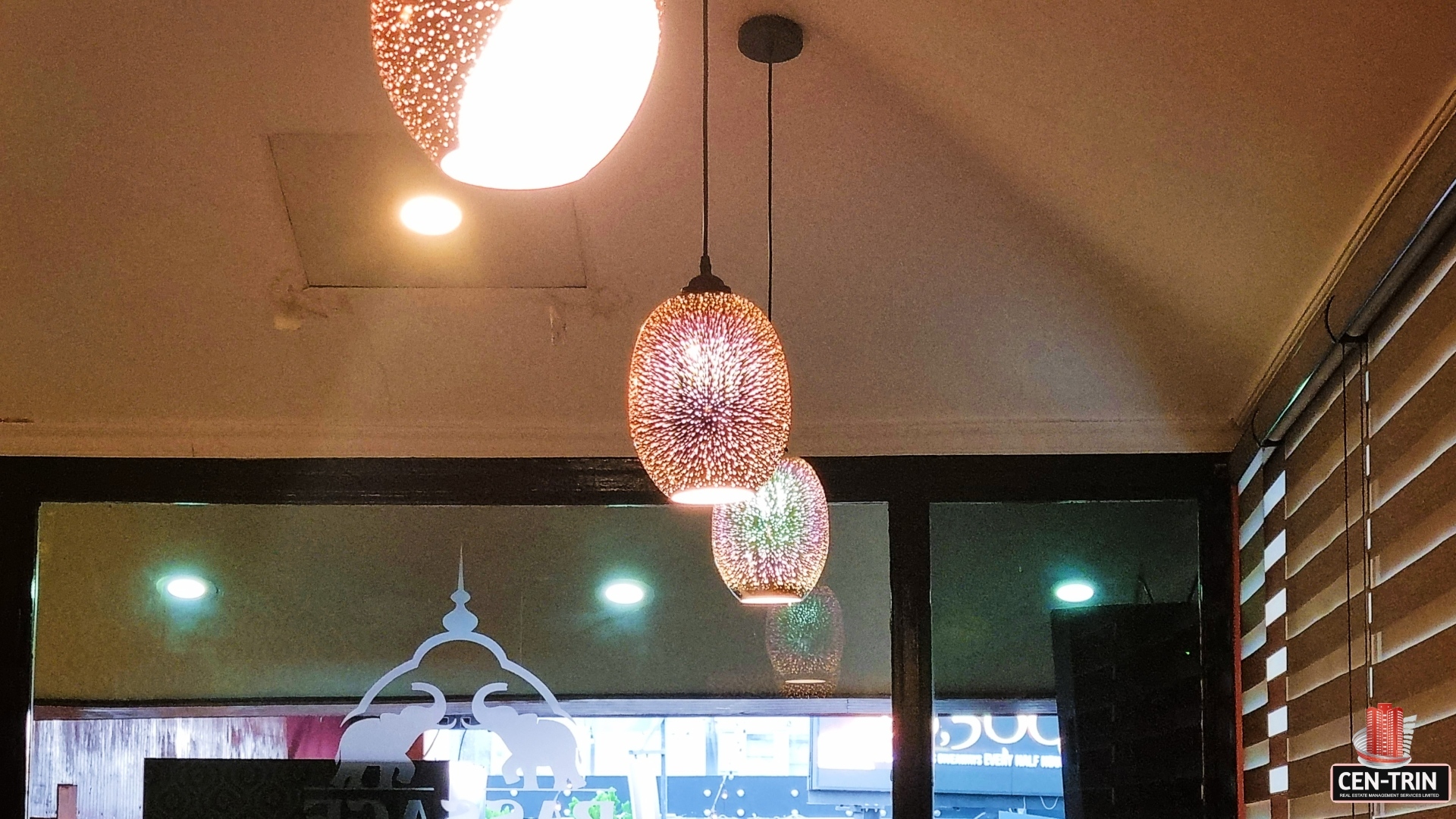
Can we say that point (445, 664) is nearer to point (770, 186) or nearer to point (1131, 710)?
point (770, 186)

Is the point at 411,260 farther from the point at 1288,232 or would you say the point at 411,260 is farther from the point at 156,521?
the point at 1288,232

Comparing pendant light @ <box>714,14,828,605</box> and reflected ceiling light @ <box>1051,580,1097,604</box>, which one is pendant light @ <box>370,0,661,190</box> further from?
reflected ceiling light @ <box>1051,580,1097,604</box>

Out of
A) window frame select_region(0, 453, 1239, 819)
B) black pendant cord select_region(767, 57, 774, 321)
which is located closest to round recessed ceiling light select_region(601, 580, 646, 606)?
window frame select_region(0, 453, 1239, 819)

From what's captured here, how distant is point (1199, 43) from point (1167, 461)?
198cm

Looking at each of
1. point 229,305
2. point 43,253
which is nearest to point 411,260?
point 229,305

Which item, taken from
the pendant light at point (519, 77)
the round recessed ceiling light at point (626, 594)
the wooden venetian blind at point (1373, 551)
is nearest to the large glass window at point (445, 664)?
the round recessed ceiling light at point (626, 594)

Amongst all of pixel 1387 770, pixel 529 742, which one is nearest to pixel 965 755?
pixel 529 742

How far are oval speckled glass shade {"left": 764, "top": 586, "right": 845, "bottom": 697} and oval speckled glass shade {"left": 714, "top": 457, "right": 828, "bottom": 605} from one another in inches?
39.5

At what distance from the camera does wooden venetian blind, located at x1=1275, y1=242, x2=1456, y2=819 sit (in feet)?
6.89

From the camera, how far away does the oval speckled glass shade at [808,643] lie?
13.0 ft

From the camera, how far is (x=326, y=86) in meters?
3.12

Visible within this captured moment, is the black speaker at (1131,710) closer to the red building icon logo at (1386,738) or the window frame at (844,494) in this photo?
the window frame at (844,494)

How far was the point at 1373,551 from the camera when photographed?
2.45m

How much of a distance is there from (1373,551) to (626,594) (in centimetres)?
220
